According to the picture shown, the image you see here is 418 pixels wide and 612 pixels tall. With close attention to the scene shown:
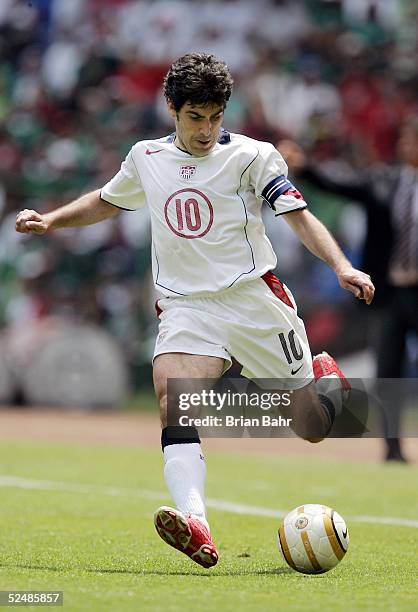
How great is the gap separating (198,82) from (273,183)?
62cm

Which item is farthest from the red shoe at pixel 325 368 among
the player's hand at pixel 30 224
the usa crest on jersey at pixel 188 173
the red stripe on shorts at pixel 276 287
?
the player's hand at pixel 30 224

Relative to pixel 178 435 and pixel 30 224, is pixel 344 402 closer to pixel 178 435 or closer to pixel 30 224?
pixel 178 435

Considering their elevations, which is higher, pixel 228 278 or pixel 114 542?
pixel 228 278

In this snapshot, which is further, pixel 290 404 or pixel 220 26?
pixel 220 26

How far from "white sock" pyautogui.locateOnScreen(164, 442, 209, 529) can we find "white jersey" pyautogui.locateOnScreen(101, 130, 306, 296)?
77 centimetres

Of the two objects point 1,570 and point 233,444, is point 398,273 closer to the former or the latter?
point 233,444

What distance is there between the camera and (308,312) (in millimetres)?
17656

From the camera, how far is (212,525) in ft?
25.4

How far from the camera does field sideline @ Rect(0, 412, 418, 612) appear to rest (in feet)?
16.2

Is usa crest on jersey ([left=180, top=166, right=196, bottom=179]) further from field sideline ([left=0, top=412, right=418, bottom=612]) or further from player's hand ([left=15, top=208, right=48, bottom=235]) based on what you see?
field sideline ([left=0, top=412, right=418, bottom=612])

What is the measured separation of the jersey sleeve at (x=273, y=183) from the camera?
19.8ft

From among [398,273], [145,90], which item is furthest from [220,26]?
[398,273]

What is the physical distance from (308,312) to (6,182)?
4997mm

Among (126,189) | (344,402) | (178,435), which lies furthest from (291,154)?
(178,435)
